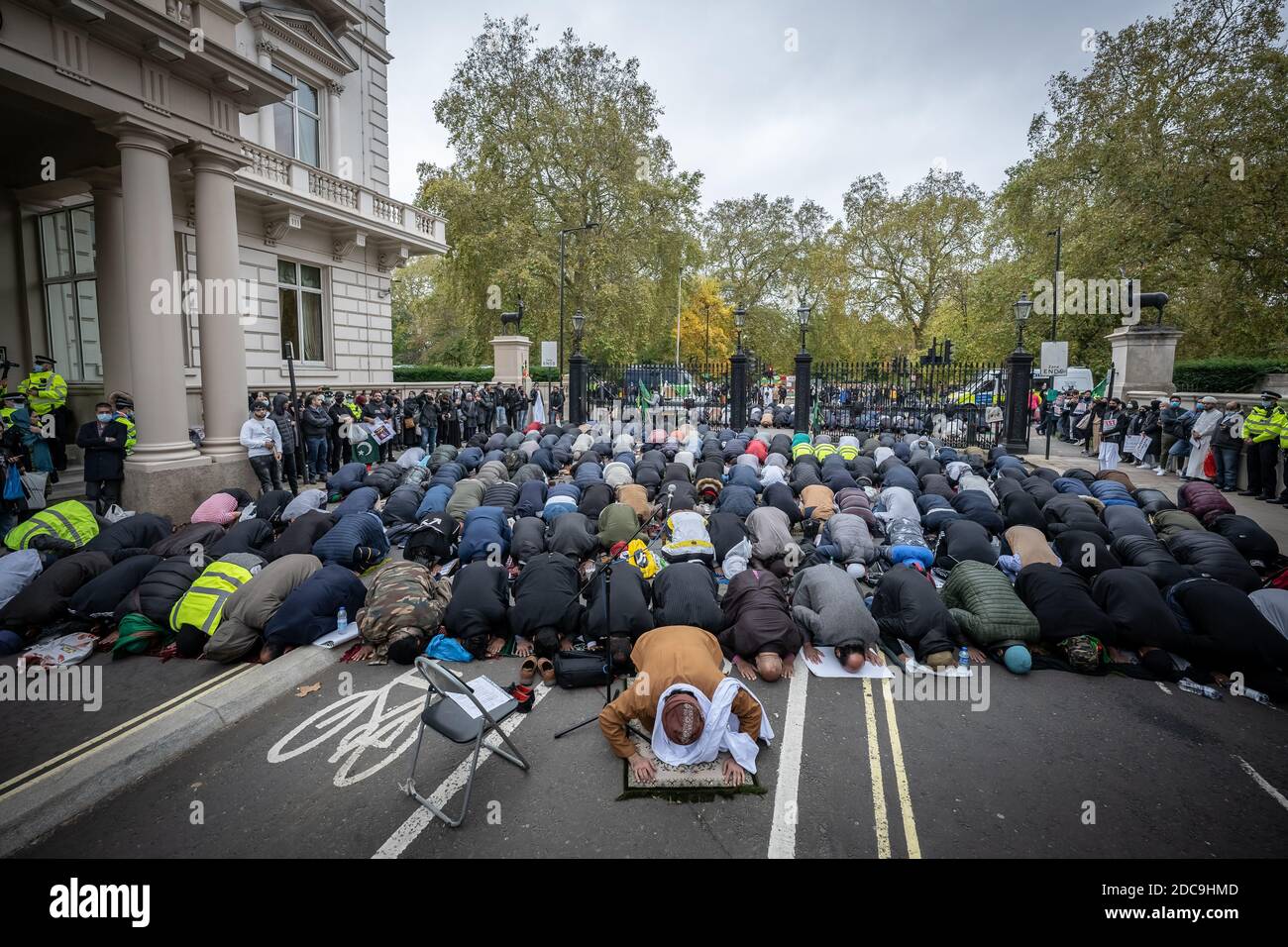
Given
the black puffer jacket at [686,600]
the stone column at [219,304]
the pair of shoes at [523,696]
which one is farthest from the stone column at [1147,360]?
the stone column at [219,304]

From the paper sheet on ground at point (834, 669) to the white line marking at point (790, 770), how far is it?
0.35 ft

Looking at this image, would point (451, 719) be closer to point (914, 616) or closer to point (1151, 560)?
point (914, 616)

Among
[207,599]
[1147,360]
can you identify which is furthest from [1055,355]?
[207,599]

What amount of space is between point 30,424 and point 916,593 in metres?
14.6

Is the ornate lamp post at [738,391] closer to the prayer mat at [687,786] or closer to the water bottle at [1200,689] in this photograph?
the water bottle at [1200,689]

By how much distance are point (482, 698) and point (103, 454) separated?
400 inches

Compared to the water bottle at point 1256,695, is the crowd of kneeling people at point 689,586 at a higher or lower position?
higher

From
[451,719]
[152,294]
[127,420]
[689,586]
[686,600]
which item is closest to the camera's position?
[451,719]

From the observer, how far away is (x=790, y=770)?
4.90 m

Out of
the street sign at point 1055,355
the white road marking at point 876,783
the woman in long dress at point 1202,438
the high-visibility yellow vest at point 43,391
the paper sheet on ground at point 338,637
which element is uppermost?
the street sign at point 1055,355

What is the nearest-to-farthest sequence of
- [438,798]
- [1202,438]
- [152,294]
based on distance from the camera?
[438,798] < [152,294] < [1202,438]

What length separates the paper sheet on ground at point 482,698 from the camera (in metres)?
4.52

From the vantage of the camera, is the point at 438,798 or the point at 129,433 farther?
the point at 129,433

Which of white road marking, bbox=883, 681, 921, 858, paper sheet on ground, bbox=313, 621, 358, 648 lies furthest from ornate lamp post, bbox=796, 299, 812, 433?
paper sheet on ground, bbox=313, 621, 358, 648
